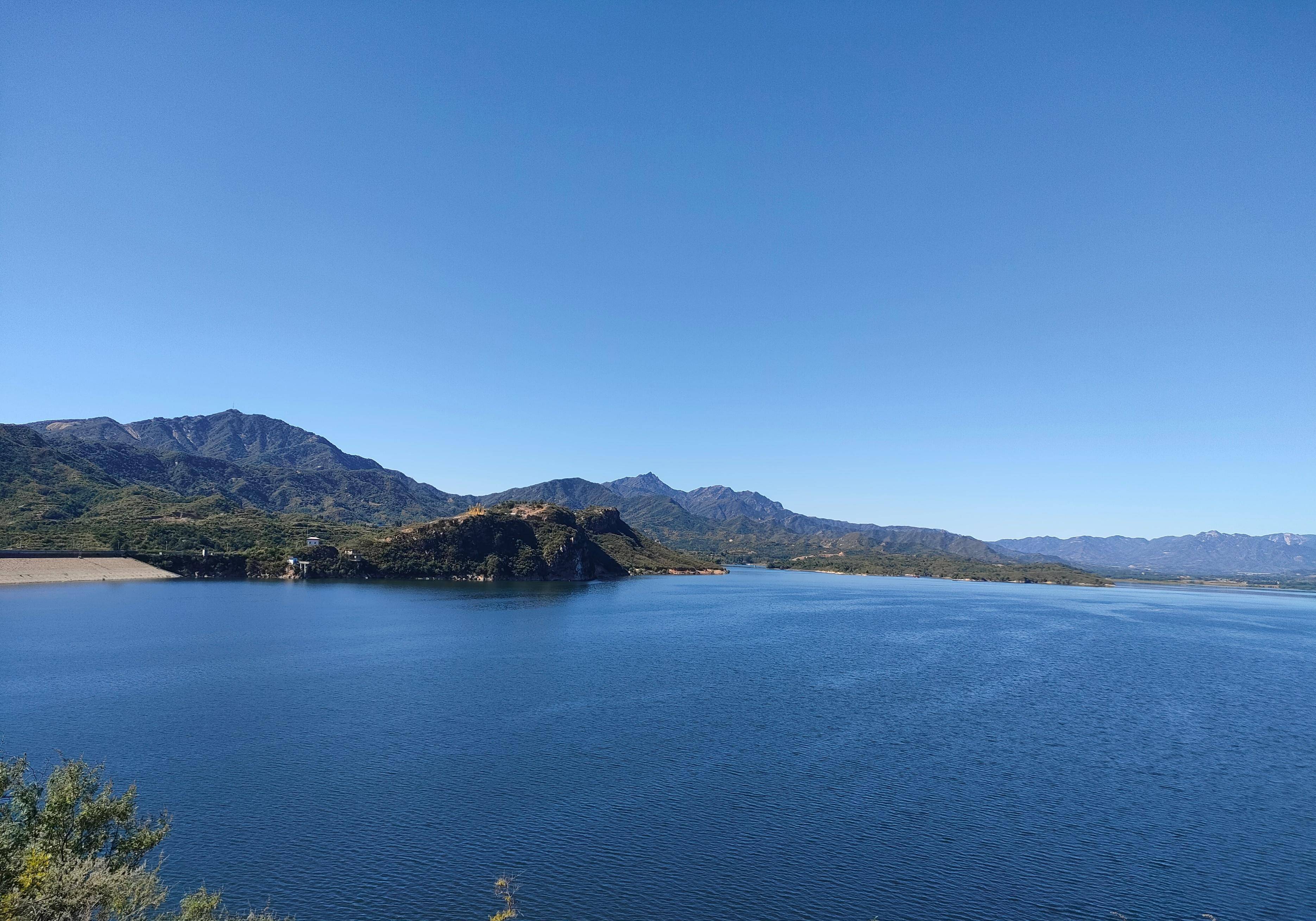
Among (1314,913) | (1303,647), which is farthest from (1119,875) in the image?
(1303,647)

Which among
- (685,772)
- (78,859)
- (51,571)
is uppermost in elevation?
(51,571)

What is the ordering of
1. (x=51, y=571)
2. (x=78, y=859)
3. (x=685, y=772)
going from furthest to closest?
(x=51, y=571), (x=685, y=772), (x=78, y=859)

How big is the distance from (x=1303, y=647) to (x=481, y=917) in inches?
7537

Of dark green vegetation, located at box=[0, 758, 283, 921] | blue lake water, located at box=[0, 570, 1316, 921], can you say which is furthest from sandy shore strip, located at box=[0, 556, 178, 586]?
dark green vegetation, located at box=[0, 758, 283, 921]

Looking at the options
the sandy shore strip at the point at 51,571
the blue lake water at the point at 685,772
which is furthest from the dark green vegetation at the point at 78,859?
the sandy shore strip at the point at 51,571

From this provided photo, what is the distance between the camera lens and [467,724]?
219 feet

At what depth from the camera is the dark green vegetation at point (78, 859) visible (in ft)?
77.1

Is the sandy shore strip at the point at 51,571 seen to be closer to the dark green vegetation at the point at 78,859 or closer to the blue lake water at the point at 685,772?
the blue lake water at the point at 685,772

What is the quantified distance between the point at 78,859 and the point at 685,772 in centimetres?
4043

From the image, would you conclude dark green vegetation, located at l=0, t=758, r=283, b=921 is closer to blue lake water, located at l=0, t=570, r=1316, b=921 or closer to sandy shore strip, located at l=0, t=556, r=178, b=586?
blue lake water, located at l=0, t=570, r=1316, b=921

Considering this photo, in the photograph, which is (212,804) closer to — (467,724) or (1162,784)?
(467,724)

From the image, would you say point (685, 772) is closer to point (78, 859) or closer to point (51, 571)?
point (78, 859)

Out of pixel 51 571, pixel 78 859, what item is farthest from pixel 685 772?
pixel 51 571

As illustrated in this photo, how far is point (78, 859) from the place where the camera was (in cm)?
2594
